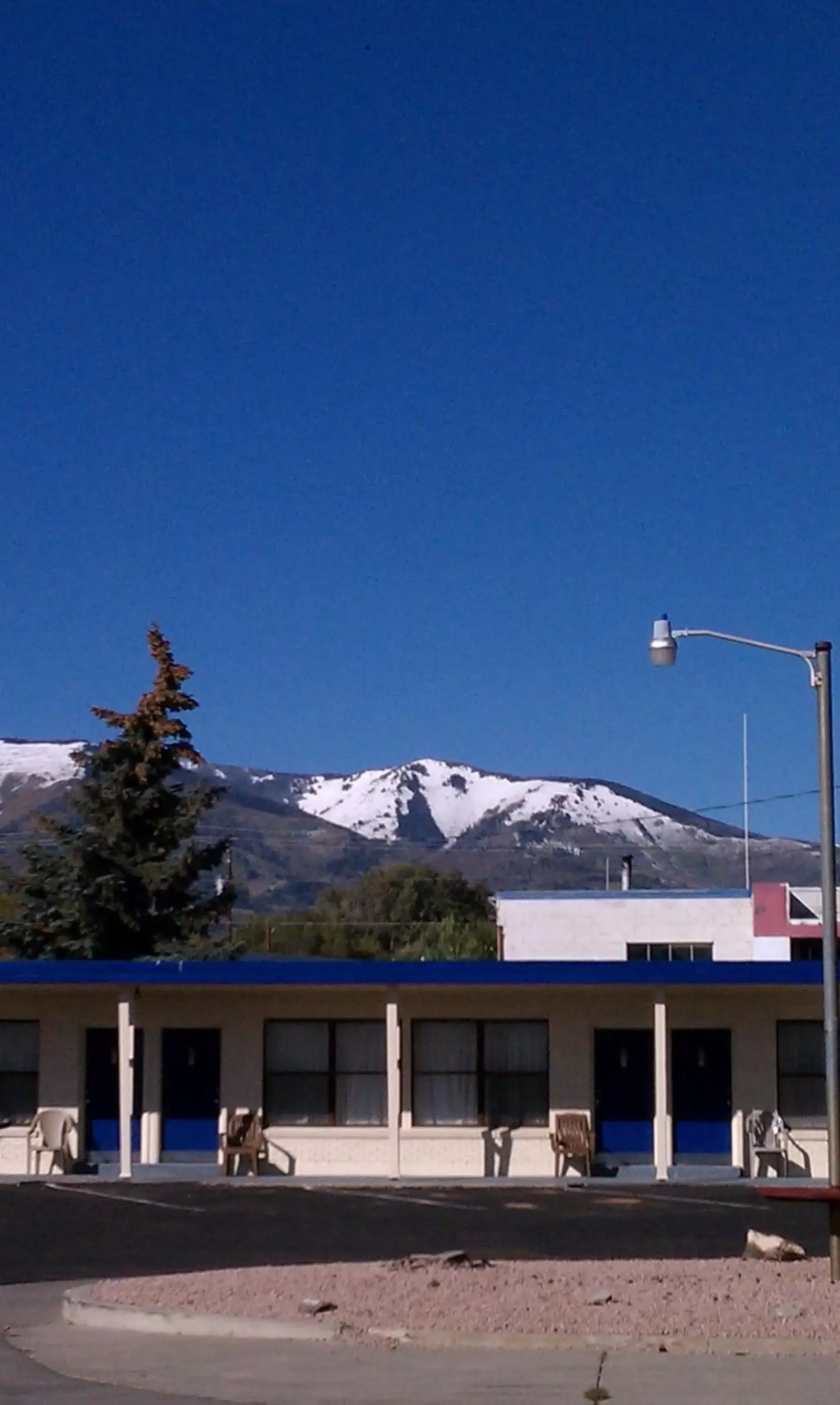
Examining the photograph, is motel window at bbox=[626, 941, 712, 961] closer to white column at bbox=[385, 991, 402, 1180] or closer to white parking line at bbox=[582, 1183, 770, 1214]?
white column at bbox=[385, 991, 402, 1180]

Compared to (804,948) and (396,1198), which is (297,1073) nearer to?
(396,1198)

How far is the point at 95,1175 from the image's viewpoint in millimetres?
28266

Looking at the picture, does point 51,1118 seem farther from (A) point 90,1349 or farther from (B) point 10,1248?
(A) point 90,1349

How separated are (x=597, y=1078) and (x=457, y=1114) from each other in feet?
7.37

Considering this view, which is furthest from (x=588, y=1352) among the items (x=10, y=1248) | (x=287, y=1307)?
(x=10, y=1248)

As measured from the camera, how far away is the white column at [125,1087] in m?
27.5

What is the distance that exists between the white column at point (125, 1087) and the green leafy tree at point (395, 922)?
50930mm

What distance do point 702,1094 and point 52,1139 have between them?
10077mm

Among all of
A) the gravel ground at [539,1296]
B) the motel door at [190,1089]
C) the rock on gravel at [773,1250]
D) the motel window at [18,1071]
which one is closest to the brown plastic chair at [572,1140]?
the motel door at [190,1089]

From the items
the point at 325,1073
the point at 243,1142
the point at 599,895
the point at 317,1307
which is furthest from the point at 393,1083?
the point at 599,895

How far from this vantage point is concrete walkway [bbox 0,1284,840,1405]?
36.1 feet

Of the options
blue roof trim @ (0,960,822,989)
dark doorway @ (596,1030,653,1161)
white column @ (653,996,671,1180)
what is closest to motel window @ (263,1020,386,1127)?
blue roof trim @ (0,960,822,989)

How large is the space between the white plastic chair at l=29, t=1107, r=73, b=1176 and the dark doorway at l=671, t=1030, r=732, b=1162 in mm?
9378

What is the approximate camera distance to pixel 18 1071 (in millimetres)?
29344
